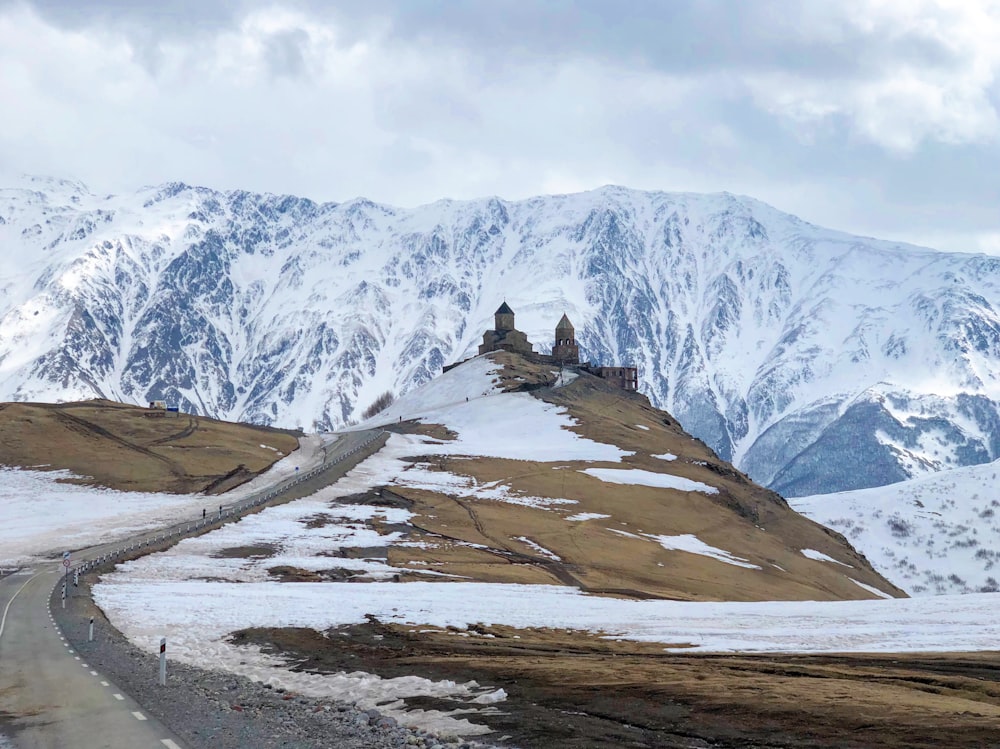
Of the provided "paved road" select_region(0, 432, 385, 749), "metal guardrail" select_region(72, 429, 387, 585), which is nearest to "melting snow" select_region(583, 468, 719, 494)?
"metal guardrail" select_region(72, 429, 387, 585)

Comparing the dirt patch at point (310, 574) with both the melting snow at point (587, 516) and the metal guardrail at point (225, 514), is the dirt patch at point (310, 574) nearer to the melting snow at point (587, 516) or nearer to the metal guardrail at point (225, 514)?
the metal guardrail at point (225, 514)

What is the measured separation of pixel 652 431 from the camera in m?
160

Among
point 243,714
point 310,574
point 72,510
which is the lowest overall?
point 310,574

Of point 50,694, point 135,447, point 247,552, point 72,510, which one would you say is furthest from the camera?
point 135,447

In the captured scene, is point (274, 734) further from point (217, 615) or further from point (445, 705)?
point (217, 615)

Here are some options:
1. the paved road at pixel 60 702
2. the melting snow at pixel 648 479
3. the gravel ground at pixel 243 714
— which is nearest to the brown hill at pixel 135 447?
the melting snow at pixel 648 479

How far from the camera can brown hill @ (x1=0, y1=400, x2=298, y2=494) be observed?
373 feet

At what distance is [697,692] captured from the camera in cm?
2205

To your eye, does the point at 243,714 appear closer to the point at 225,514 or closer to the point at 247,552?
the point at 247,552

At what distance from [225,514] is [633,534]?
36.1 meters

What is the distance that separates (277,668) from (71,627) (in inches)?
505

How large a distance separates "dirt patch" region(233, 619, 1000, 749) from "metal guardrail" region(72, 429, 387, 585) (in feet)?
106

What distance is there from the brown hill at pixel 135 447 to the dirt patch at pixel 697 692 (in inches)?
3206

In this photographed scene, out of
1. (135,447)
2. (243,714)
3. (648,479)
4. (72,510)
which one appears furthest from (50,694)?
(135,447)
